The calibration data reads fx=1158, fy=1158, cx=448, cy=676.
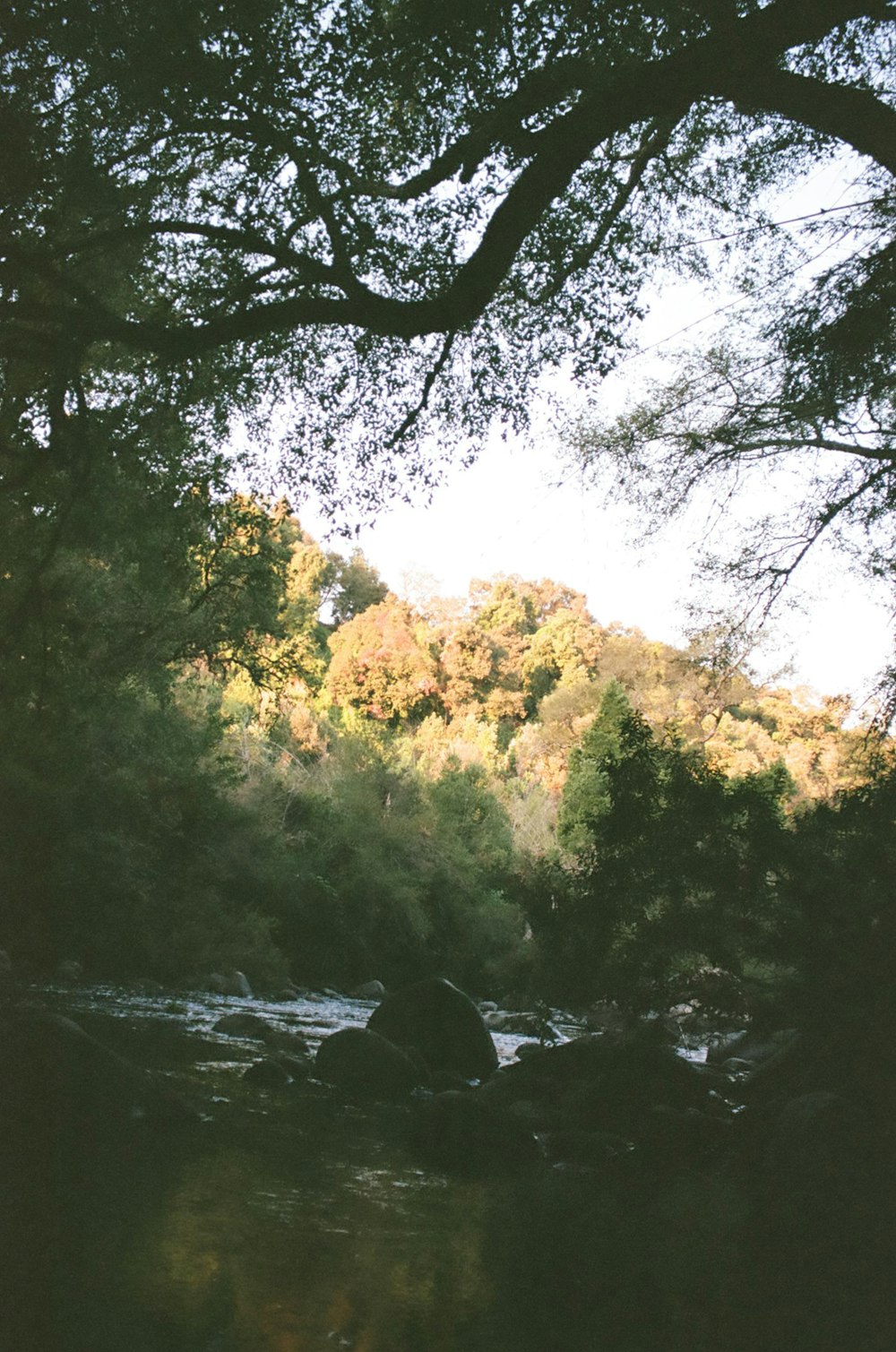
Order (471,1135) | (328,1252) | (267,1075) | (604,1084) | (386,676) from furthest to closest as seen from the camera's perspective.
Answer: (386,676) < (267,1075) < (604,1084) < (471,1135) < (328,1252)

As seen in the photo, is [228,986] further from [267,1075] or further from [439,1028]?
[267,1075]

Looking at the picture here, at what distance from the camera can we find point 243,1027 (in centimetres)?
1310

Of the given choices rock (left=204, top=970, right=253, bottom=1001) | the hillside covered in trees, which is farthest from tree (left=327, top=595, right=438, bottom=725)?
rock (left=204, top=970, right=253, bottom=1001)

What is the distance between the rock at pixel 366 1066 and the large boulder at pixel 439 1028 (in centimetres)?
104

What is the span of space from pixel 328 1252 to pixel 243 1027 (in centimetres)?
827

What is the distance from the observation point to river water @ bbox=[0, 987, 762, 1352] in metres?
4.16

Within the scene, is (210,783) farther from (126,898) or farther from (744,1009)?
(744,1009)

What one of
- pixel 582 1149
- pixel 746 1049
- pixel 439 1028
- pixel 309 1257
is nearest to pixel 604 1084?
pixel 582 1149

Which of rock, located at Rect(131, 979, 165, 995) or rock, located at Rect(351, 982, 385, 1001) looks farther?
rock, located at Rect(351, 982, 385, 1001)

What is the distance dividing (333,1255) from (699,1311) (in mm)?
1617

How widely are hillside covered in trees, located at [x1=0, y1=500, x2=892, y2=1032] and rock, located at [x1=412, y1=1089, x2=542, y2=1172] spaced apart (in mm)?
1461

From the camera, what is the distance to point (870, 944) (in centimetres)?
818

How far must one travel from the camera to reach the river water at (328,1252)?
164 inches

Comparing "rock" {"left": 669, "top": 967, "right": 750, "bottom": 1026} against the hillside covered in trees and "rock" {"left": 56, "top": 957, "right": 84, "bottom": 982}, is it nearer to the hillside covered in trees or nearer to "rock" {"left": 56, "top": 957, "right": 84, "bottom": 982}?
the hillside covered in trees
